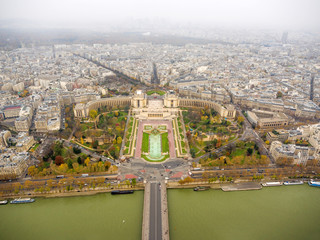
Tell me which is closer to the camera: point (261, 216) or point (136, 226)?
point (136, 226)

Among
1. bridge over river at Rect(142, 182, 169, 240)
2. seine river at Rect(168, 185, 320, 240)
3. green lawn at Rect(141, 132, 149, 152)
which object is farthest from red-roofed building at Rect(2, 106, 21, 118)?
seine river at Rect(168, 185, 320, 240)

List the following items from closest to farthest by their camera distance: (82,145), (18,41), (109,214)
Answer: (109,214) < (82,145) < (18,41)

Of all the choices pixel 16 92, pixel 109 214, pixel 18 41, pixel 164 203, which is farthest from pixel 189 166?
pixel 18 41

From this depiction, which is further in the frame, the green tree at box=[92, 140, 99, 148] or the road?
the green tree at box=[92, 140, 99, 148]

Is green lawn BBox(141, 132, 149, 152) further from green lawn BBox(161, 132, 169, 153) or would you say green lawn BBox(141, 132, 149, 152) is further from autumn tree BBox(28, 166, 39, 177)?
autumn tree BBox(28, 166, 39, 177)

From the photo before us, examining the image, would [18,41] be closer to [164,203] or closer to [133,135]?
[133,135]
